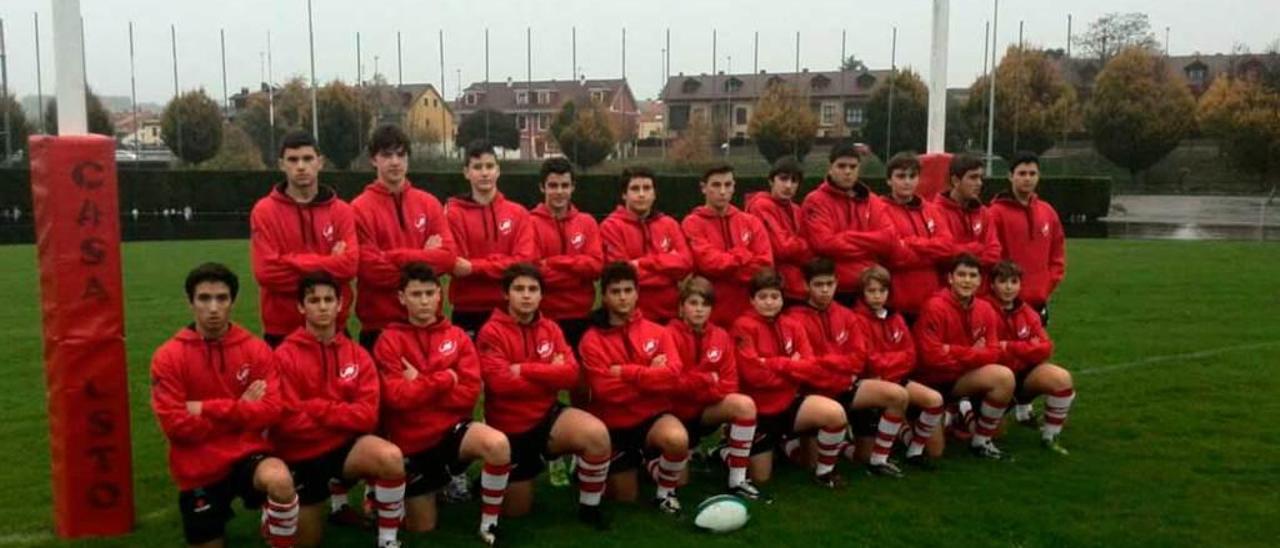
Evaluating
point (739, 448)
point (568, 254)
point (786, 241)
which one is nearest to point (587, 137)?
point (786, 241)

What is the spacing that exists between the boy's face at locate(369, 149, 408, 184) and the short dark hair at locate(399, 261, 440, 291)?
A: 618mm

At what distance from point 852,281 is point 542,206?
6.48ft

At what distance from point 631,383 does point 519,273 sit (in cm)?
79

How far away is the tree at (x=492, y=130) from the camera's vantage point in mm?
48562

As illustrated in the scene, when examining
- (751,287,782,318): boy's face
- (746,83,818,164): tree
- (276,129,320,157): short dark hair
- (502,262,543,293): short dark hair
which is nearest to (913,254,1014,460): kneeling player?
(751,287,782,318): boy's face

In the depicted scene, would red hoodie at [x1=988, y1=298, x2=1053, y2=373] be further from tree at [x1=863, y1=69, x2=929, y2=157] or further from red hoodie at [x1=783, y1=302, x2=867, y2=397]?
tree at [x1=863, y1=69, x2=929, y2=157]

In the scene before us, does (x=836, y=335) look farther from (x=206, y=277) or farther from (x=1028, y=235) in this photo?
(x=206, y=277)

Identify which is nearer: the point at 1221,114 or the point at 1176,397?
the point at 1176,397

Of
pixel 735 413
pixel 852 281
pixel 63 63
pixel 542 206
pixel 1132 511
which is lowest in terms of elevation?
pixel 1132 511

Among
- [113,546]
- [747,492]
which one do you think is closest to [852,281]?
[747,492]

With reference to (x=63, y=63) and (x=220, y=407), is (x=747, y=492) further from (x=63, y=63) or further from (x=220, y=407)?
(x=63, y=63)

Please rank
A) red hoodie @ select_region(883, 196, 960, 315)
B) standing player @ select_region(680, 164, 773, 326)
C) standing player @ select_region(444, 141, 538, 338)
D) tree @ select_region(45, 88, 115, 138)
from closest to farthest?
standing player @ select_region(444, 141, 538, 338) < standing player @ select_region(680, 164, 773, 326) < red hoodie @ select_region(883, 196, 960, 315) < tree @ select_region(45, 88, 115, 138)

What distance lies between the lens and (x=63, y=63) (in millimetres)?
4941

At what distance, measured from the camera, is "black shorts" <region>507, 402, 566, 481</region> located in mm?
5289
